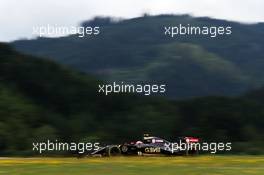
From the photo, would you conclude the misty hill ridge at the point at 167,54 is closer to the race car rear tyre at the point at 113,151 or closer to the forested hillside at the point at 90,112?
the forested hillside at the point at 90,112

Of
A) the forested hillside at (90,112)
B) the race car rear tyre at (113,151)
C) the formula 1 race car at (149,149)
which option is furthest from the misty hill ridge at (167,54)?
the race car rear tyre at (113,151)

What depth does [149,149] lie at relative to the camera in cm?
2889

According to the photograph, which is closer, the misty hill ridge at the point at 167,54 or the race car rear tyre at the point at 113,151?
the race car rear tyre at the point at 113,151

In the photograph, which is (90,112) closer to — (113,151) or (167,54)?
(167,54)

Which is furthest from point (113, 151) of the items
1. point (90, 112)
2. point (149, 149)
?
point (90, 112)

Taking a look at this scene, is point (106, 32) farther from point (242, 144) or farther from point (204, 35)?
point (242, 144)

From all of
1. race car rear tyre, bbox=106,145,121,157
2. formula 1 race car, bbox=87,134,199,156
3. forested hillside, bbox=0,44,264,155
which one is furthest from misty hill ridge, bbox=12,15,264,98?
race car rear tyre, bbox=106,145,121,157

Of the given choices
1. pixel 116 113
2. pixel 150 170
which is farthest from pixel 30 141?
pixel 150 170

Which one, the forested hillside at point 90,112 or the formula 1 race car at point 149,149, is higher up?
the forested hillside at point 90,112

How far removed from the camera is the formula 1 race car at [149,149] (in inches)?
1139

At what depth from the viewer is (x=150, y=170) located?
2062cm

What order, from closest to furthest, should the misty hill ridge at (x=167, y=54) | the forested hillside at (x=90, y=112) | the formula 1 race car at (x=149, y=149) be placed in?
the formula 1 race car at (x=149, y=149) < the misty hill ridge at (x=167, y=54) < the forested hillside at (x=90, y=112)

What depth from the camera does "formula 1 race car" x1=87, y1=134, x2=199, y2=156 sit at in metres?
28.9

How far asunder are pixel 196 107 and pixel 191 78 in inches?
90.4
